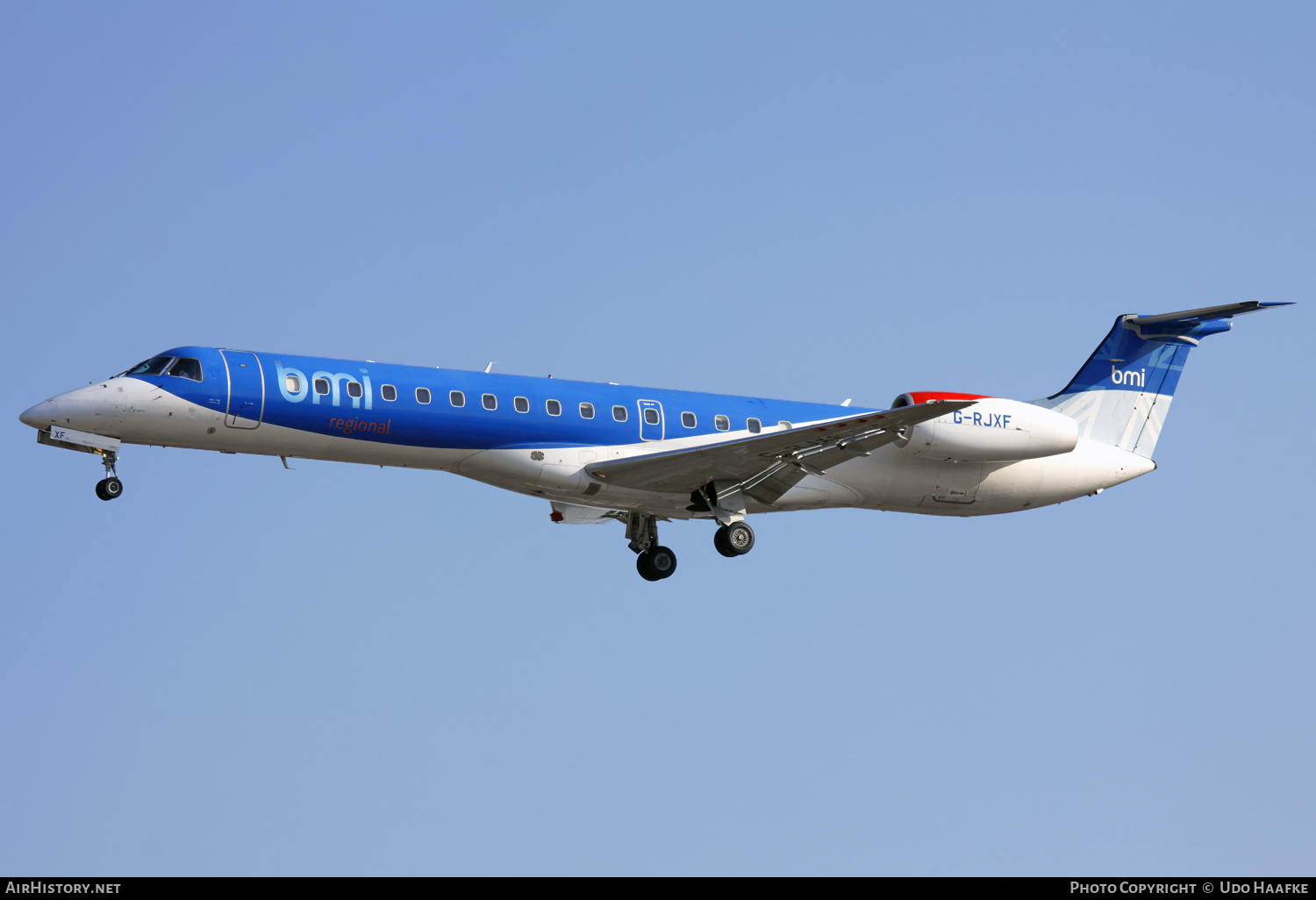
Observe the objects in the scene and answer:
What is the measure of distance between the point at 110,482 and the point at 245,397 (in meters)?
2.35

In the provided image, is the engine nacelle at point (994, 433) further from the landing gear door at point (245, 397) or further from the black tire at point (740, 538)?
the landing gear door at point (245, 397)

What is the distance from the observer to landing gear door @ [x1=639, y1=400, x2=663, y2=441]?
1038 inches

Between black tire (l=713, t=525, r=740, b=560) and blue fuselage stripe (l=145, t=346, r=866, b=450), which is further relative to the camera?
black tire (l=713, t=525, r=740, b=560)

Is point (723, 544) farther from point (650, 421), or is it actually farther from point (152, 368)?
point (152, 368)

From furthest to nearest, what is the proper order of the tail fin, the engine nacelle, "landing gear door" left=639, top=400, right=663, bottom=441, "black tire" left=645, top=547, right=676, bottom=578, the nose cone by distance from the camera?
the tail fin
"black tire" left=645, top=547, right=676, bottom=578
the engine nacelle
"landing gear door" left=639, top=400, right=663, bottom=441
the nose cone

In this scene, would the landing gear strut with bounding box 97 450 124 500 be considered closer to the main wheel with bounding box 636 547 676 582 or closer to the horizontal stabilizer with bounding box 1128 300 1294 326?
the main wheel with bounding box 636 547 676 582

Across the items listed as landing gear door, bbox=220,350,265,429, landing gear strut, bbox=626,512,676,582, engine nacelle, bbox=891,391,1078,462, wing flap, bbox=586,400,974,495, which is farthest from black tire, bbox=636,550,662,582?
landing gear door, bbox=220,350,265,429

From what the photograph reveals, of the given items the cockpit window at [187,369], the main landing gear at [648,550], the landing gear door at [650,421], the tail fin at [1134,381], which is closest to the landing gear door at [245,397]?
the cockpit window at [187,369]

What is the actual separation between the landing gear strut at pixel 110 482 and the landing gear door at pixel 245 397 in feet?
5.81

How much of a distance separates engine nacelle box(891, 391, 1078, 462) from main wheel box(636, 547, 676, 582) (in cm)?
462

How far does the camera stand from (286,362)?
24250 mm

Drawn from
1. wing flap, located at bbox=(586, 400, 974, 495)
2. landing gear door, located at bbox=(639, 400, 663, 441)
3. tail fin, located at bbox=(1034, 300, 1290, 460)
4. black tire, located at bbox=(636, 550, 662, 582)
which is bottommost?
black tire, located at bbox=(636, 550, 662, 582)
